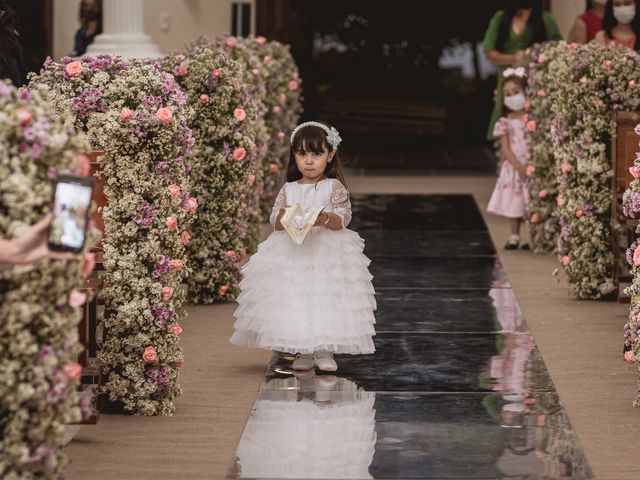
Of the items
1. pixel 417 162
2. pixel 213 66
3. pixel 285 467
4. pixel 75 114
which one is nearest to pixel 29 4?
pixel 417 162

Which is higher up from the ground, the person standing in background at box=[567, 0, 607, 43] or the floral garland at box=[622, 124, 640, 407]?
the person standing in background at box=[567, 0, 607, 43]

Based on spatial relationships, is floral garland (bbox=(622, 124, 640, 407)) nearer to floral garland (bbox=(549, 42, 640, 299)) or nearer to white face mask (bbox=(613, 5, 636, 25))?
floral garland (bbox=(549, 42, 640, 299))

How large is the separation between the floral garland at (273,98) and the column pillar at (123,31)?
2.64 feet

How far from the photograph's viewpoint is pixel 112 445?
6027 millimetres

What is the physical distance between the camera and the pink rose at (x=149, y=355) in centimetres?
635

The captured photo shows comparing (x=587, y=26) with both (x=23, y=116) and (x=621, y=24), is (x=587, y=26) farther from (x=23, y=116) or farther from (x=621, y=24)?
(x=23, y=116)

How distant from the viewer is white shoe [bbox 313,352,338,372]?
24.0 feet

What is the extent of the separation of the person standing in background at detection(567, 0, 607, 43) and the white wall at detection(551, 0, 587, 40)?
4157mm

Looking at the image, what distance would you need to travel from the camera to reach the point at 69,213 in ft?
14.4

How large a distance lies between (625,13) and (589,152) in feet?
10.5

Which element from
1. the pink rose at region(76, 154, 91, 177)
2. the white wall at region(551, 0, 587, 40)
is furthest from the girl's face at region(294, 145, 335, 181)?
the white wall at region(551, 0, 587, 40)

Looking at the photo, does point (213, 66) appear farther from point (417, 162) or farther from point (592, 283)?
point (417, 162)

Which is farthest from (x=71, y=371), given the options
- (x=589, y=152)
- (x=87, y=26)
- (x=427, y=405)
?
(x=87, y=26)

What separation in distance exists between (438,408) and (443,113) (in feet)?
55.3
